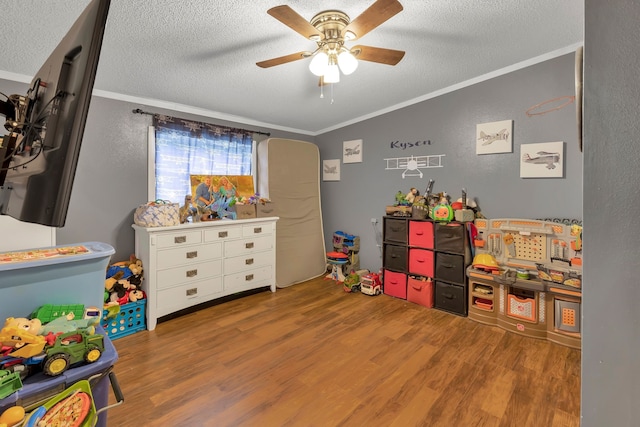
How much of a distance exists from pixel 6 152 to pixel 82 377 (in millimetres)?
764

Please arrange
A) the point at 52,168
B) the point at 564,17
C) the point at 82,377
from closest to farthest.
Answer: the point at 52,168
the point at 82,377
the point at 564,17

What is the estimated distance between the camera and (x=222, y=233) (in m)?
3.03

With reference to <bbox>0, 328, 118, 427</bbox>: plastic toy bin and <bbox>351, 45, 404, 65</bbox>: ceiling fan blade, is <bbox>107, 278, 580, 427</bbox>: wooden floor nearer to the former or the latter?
<bbox>0, 328, 118, 427</bbox>: plastic toy bin

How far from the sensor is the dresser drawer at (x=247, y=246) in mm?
3104

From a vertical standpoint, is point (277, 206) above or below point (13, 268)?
above

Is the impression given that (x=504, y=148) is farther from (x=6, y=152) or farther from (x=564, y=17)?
(x=6, y=152)

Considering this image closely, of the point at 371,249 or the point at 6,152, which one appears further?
the point at 371,249

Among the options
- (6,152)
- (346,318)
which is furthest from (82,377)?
(346,318)

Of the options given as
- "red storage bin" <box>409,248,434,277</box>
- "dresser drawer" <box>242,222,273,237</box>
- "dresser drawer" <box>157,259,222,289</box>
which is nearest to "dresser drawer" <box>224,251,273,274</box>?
"dresser drawer" <box>157,259,222,289</box>

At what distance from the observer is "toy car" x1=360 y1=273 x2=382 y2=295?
3434mm

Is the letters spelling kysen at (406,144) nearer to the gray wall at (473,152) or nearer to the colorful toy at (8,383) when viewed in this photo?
the gray wall at (473,152)

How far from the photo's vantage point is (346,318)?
2.81 m

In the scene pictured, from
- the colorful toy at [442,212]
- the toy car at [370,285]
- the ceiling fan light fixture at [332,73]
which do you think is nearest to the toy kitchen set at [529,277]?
the colorful toy at [442,212]

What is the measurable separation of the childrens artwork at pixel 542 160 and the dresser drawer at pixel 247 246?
274 centimetres
